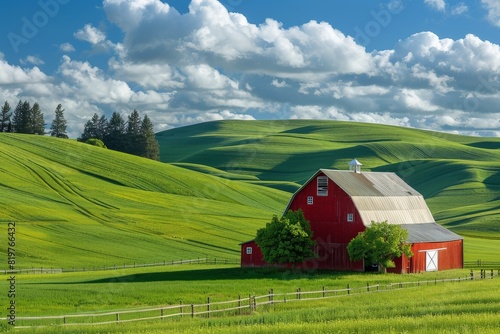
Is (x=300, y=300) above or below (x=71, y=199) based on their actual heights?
below

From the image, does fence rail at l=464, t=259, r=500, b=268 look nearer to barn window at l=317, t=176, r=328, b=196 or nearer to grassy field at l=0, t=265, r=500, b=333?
grassy field at l=0, t=265, r=500, b=333

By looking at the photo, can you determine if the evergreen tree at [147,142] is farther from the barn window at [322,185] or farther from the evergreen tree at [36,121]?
the barn window at [322,185]

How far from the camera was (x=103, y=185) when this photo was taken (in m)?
119

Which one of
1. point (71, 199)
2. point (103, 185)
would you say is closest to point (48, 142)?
point (103, 185)

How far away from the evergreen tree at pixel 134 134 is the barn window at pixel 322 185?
412ft

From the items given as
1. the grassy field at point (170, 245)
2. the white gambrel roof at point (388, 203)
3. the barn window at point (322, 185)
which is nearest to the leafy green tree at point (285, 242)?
the grassy field at point (170, 245)

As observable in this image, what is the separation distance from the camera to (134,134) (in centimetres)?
19138

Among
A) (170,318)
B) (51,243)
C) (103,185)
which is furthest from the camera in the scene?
(103,185)

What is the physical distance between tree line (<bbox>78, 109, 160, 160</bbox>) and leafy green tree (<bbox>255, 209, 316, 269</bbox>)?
12907cm

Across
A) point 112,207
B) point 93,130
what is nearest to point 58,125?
point 93,130

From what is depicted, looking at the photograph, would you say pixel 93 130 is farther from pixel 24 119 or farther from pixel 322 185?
pixel 322 185

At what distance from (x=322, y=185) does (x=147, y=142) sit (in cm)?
12739

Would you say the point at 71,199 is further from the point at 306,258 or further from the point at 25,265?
the point at 306,258

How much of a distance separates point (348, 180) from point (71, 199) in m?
48.9
